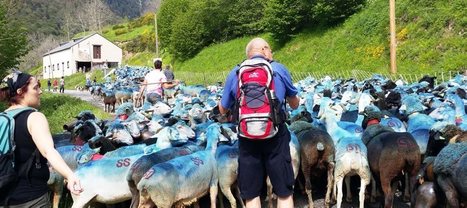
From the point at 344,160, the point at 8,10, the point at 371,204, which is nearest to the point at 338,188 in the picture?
the point at 344,160

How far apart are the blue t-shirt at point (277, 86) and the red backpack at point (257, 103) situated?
0.12 metres

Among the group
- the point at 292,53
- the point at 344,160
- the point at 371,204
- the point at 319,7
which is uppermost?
the point at 319,7

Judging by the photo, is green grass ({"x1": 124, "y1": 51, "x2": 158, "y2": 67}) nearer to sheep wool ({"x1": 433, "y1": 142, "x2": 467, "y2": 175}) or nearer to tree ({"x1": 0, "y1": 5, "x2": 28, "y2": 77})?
tree ({"x1": 0, "y1": 5, "x2": 28, "y2": 77})

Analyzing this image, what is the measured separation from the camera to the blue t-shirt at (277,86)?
474 cm

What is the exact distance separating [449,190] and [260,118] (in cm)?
286

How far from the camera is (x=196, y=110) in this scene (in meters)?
11.4

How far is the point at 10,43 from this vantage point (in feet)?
82.3

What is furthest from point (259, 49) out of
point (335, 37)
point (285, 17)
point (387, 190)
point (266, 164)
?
A: point (285, 17)

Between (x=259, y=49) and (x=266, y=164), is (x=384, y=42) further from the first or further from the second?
(x=266, y=164)

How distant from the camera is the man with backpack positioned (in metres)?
4.55

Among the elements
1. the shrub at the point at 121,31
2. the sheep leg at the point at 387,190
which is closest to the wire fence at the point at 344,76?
the sheep leg at the point at 387,190

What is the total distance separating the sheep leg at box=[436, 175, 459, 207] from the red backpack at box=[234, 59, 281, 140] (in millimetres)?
2641

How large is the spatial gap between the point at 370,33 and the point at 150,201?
26827 millimetres

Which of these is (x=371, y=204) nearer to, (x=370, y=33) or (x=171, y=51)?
(x=370, y=33)
